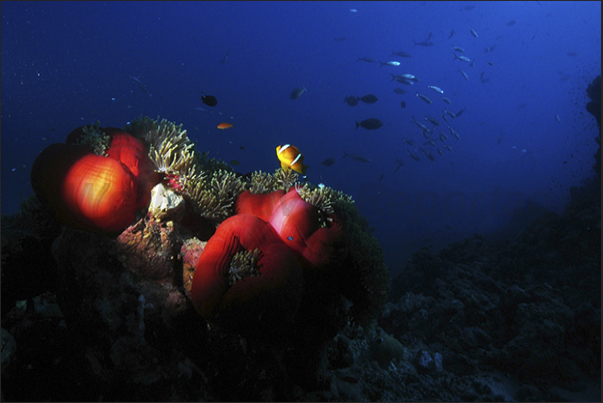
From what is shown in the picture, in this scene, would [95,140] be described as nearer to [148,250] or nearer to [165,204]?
[165,204]

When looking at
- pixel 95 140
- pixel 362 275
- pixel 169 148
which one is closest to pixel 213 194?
pixel 169 148

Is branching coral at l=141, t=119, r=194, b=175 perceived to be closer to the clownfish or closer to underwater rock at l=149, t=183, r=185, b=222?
underwater rock at l=149, t=183, r=185, b=222

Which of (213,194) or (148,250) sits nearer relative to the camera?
(148,250)

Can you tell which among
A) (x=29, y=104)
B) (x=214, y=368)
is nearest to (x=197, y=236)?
(x=214, y=368)

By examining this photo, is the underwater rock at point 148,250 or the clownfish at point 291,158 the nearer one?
the underwater rock at point 148,250

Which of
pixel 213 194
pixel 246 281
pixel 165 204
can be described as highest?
pixel 165 204

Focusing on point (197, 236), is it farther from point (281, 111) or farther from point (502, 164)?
point (502, 164)

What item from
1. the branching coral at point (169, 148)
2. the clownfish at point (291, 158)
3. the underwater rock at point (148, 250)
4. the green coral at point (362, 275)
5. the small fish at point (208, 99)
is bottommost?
the green coral at point (362, 275)

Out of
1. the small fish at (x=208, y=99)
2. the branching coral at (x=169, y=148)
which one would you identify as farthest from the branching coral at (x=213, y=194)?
the small fish at (x=208, y=99)

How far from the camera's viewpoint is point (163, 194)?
113 inches

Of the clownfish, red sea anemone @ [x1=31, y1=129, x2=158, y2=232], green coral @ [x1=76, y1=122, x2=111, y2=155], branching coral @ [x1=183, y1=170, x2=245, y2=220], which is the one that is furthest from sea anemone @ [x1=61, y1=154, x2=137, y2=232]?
the clownfish

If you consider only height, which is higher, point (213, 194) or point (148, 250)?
point (213, 194)

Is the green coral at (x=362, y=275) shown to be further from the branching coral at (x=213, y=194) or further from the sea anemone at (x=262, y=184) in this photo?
the branching coral at (x=213, y=194)

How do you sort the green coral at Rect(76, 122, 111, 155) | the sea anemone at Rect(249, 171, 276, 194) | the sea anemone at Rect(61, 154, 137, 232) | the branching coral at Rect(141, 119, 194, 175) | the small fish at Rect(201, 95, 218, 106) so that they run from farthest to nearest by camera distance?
the small fish at Rect(201, 95, 218, 106) < the sea anemone at Rect(249, 171, 276, 194) < the branching coral at Rect(141, 119, 194, 175) < the green coral at Rect(76, 122, 111, 155) < the sea anemone at Rect(61, 154, 137, 232)
